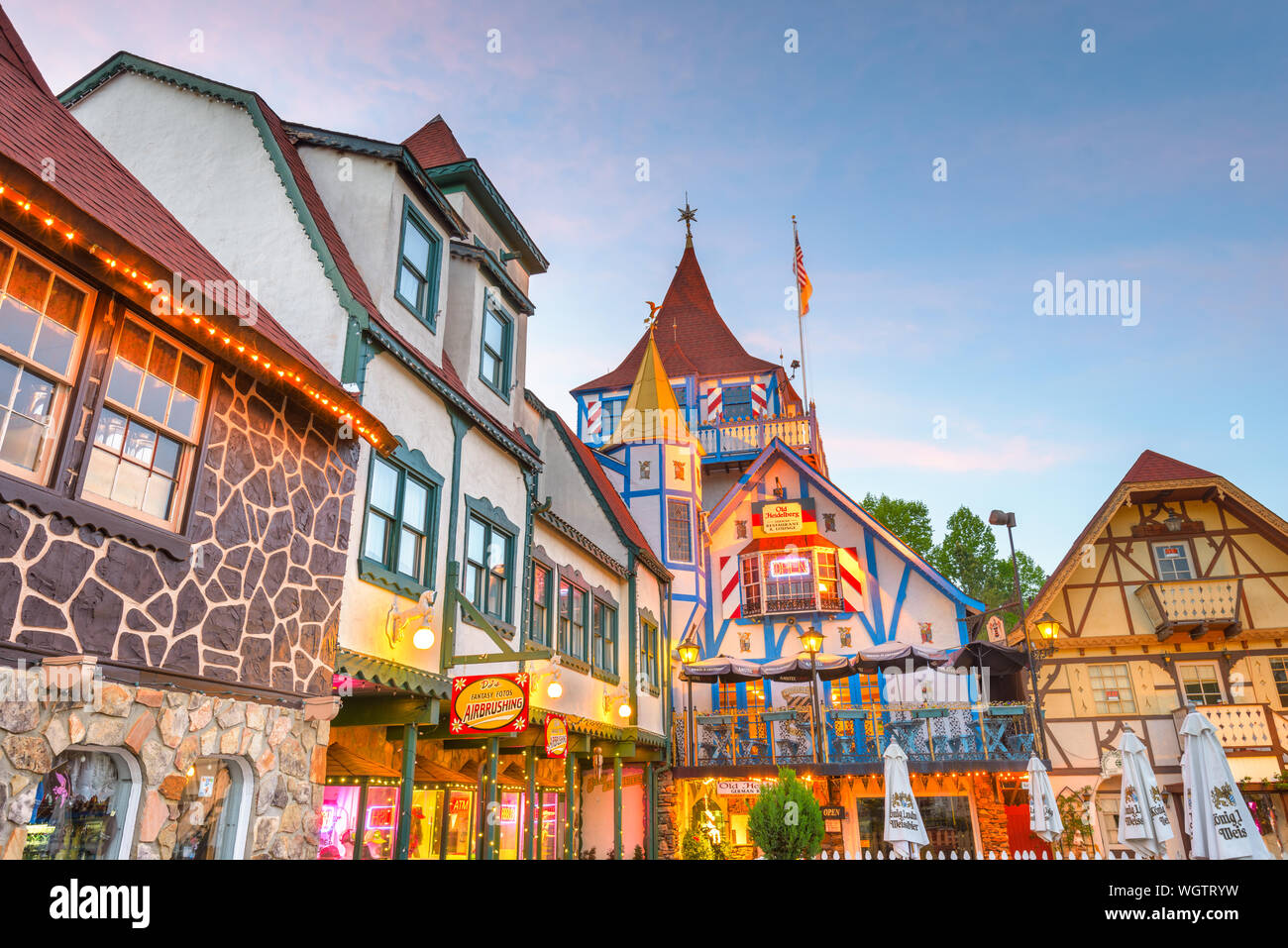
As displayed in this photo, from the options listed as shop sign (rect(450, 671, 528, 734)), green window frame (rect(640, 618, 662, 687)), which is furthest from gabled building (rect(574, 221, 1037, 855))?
shop sign (rect(450, 671, 528, 734))

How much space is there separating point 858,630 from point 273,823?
62.7 feet

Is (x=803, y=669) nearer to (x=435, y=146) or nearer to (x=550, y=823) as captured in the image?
(x=550, y=823)

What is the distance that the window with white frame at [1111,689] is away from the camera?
21969 millimetres

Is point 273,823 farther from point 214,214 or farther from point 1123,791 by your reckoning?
point 1123,791

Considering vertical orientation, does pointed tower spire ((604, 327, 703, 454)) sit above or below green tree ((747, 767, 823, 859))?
above

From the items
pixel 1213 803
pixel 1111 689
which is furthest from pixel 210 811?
pixel 1111 689

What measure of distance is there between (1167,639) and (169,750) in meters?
23.4

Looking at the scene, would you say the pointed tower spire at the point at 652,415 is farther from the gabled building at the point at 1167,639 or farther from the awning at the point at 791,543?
the gabled building at the point at 1167,639

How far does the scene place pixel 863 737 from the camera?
19750 mm

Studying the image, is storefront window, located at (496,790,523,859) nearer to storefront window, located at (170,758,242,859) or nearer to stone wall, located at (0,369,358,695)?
stone wall, located at (0,369,358,695)

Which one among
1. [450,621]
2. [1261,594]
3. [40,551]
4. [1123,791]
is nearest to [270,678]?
[40,551]

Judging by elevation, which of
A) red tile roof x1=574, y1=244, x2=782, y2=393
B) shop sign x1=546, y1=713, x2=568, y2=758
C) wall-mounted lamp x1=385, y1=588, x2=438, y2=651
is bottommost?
shop sign x1=546, y1=713, x2=568, y2=758

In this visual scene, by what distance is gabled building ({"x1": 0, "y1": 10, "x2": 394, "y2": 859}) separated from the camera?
18.1ft

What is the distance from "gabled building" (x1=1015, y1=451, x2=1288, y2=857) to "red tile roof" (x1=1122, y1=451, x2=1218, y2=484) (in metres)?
0.05
